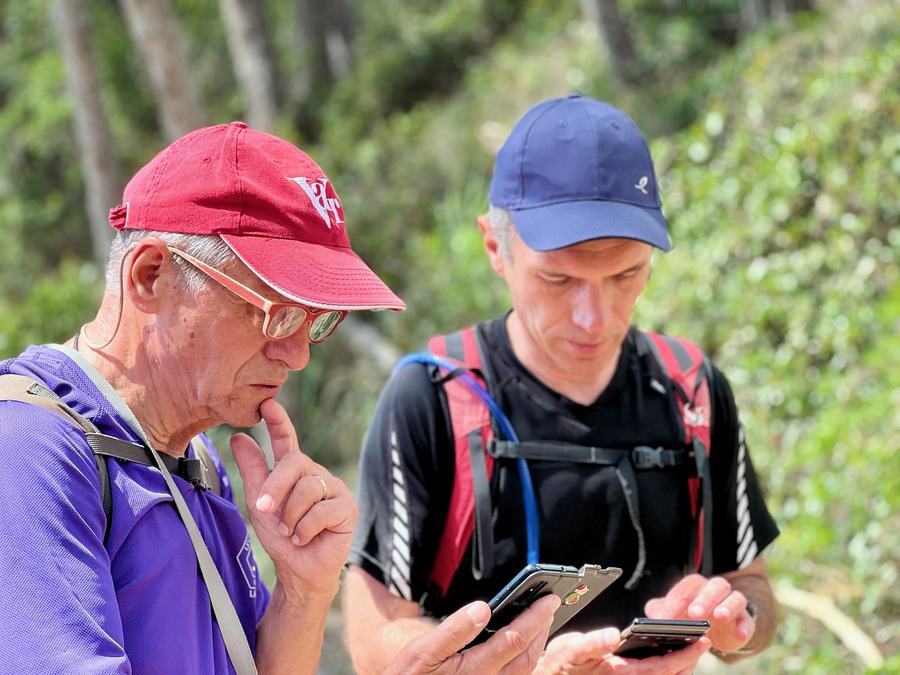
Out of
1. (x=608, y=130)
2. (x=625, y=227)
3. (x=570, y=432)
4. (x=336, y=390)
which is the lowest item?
(x=336, y=390)

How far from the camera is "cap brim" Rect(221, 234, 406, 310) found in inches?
68.7

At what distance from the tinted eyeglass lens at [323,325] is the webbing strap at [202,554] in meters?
0.34

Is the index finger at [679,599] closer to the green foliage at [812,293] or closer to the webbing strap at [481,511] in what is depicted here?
the webbing strap at [481,511]

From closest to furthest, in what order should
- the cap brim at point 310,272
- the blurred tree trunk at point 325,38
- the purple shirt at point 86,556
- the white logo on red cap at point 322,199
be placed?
the purple shirt at point 86,556 → the cap brim at point 310,272 → the white logo on red cap at point 322,199 → the blurred tree trunk at point 325,38

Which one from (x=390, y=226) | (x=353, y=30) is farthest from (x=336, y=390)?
(x=353, y=30)

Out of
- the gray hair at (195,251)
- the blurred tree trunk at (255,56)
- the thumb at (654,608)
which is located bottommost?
the thumb at (654,608)

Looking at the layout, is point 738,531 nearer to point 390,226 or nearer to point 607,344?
point 607,344

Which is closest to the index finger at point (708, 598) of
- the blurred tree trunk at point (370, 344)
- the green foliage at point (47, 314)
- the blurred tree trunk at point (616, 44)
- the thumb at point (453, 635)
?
the thumb at point (453, 635)

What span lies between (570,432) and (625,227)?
0.49 meters

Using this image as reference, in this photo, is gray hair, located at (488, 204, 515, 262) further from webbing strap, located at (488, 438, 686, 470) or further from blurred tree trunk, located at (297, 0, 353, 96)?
blurred tree trunk, located at (297, 0, 353, 96)

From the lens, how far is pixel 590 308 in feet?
8.23

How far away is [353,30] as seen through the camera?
21219 millimetres

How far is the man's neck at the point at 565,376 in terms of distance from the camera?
2.63m

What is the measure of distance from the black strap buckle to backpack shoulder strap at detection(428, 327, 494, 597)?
70cm
